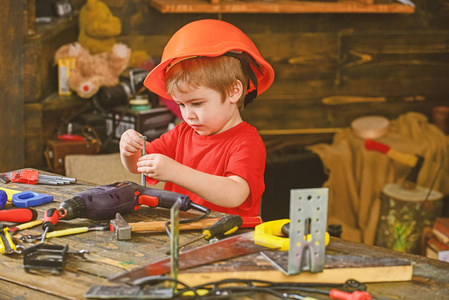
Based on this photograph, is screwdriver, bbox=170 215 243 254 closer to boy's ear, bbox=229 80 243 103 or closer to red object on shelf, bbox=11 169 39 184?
boy's ear, bbox=229 80 243 103

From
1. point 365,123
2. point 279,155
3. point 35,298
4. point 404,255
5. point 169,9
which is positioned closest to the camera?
point 35,298

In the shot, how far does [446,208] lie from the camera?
4039 millimetres

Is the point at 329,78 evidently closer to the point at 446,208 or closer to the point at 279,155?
the point at 279,155

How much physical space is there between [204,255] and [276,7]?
265 cm

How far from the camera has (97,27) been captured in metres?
3.64

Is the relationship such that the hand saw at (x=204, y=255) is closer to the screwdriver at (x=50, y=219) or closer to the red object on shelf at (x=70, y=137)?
the screwdriver at (x=50, y=219)

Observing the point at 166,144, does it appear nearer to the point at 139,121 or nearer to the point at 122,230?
the point at 122,230

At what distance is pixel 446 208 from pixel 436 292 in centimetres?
291

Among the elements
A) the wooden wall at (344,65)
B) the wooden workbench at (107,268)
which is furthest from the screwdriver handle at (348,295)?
the wooden wall at (344,65)

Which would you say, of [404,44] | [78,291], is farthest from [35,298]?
[404,44]

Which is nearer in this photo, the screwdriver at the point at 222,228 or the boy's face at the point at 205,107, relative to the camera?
the screwdriver at the point at 222,228

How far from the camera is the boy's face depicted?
5.96 ft

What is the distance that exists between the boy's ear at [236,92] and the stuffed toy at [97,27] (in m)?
1.96

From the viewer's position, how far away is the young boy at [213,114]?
5.64 ft
